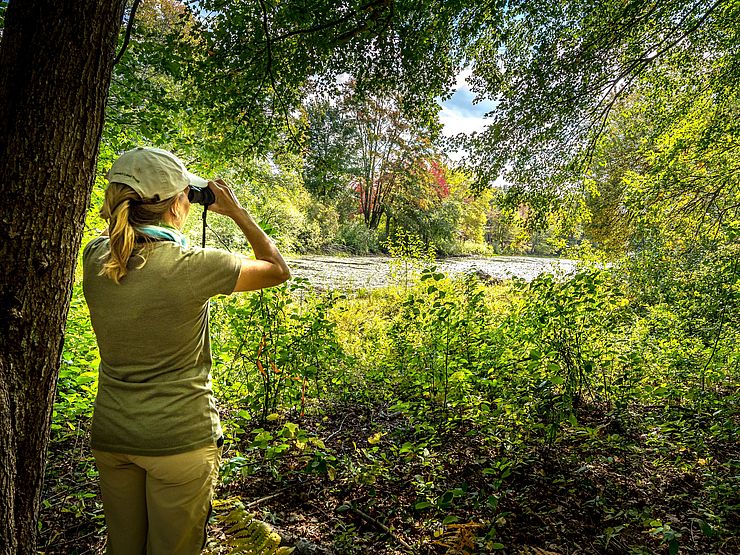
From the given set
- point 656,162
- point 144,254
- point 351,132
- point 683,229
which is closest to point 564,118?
point 656,162

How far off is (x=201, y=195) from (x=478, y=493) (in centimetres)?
226

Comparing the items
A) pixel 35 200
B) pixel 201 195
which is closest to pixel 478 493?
pixel 201 195

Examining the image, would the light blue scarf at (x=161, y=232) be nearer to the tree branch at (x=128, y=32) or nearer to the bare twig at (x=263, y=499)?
the tree branch at (x=128, y=32)

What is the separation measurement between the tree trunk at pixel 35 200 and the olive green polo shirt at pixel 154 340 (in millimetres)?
234

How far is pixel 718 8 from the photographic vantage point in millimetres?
4125

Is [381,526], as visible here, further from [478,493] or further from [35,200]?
[35,200]

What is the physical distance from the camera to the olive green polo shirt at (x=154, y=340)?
1.21 meters

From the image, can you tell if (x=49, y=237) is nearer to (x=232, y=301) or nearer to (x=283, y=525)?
(x=283, y=525)

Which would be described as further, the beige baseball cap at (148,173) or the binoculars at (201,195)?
the binoculars at (201,195)

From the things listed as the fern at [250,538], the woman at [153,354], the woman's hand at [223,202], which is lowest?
the fern at [250,538]

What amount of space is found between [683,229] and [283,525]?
248 inches

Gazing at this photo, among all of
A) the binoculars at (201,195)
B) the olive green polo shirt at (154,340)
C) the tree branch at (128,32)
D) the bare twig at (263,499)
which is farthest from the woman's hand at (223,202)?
the bare twig at (263,499)

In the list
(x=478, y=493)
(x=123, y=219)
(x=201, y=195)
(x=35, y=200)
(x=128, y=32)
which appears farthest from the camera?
(x=478, y=493)

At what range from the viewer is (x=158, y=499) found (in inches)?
51.4
